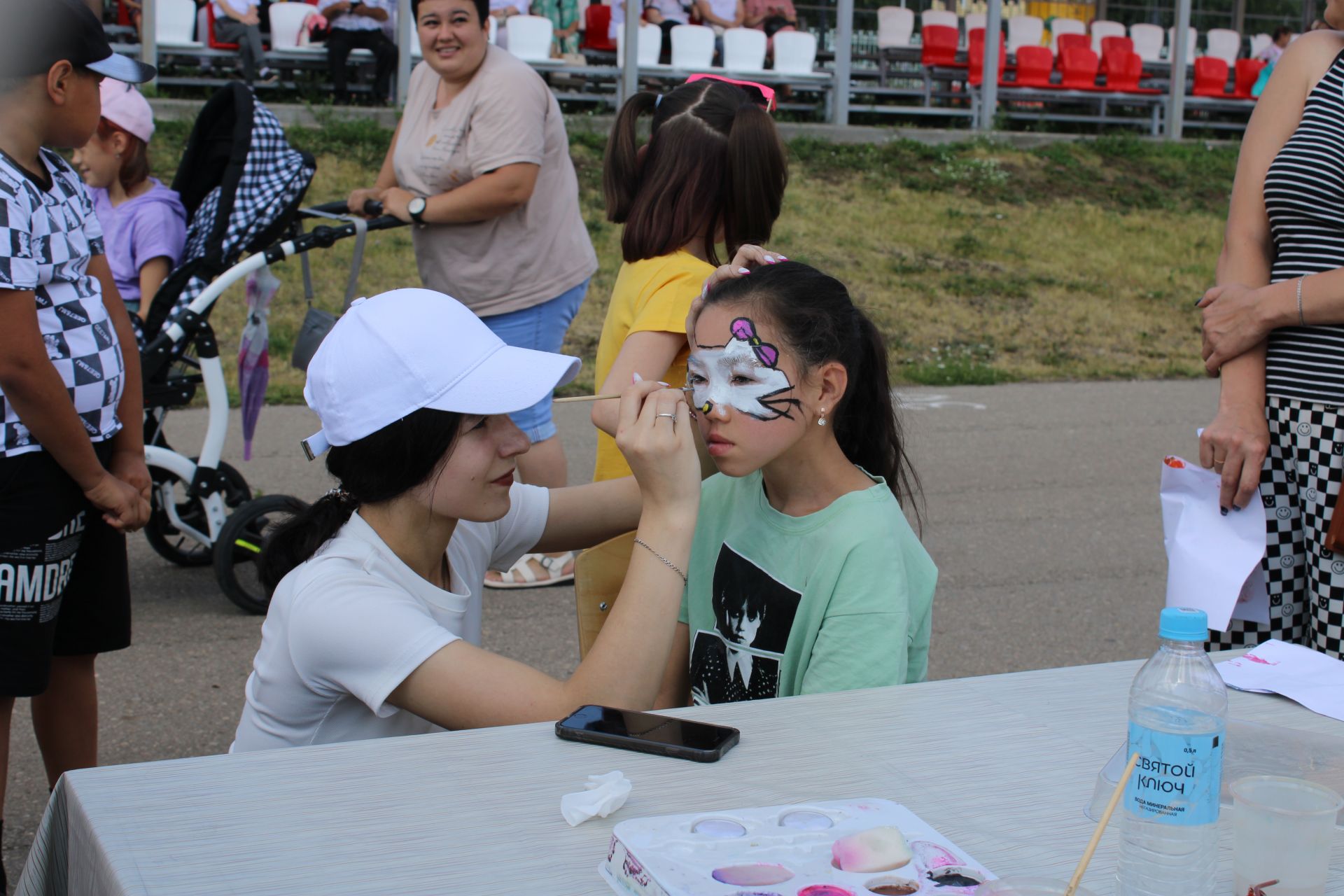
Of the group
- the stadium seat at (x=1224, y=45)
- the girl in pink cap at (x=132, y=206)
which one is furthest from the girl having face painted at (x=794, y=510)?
the stadium seat at (x=1224, y=45)

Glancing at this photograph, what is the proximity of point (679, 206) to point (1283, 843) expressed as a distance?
1752 mm

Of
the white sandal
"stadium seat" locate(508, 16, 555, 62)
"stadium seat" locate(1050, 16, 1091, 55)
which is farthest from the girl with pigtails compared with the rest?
"stadium seat" locate(1050, 16, 1091, 55)

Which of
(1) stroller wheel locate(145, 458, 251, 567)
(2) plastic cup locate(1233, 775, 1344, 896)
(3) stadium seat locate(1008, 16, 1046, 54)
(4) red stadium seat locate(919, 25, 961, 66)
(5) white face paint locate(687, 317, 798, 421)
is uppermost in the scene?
(3) stadium seat locate(1008, 16, 1046, 54)

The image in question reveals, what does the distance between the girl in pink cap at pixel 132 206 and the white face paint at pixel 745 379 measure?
2.61 m

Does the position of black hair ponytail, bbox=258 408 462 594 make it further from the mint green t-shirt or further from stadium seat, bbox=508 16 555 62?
stadium seat, bbox=508 16 555 62

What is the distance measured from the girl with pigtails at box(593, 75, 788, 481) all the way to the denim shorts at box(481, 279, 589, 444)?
5.22 feet

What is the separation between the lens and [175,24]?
12078mm

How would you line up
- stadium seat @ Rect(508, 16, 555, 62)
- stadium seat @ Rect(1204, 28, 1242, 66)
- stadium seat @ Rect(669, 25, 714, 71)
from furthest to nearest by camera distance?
1. stadium seat @ Rect(1204, 28, 1242, 66)
2. stadium seat @ Rect(669, 25, 714, 71)
3. stadium seat @ Rect(508, 16, 555, 62)

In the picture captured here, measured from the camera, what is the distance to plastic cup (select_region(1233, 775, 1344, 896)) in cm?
128

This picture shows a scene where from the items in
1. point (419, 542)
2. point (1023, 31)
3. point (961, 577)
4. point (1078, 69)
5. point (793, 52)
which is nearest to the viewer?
point (419, 542)

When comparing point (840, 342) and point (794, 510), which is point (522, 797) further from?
point (840, 342)

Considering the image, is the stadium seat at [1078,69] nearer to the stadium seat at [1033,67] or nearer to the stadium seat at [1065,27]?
the stadium seat at [1033,67]

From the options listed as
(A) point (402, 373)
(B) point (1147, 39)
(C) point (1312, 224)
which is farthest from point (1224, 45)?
(A) point (402, 373)

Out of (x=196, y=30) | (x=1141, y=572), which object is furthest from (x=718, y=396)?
(x=196, y=30)
